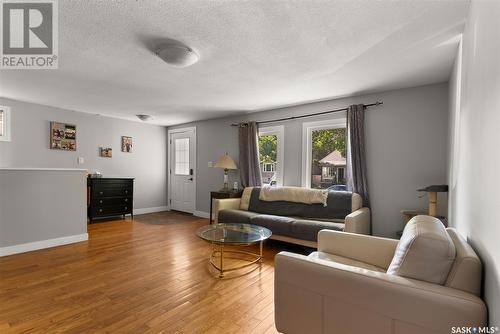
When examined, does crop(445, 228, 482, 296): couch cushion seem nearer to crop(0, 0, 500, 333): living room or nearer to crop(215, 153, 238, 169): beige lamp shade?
crop(0, 0, 500, 333): living room

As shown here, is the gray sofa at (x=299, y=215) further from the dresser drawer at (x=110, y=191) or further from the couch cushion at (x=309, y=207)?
the dresser drawer at (x=110, y=191)

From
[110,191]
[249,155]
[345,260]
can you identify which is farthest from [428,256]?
[110,191]

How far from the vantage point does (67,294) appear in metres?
2.19

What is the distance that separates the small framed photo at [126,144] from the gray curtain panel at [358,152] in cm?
484

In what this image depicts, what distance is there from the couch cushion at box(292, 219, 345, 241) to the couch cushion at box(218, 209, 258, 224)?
78 cm

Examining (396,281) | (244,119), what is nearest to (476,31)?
A: (396,281)

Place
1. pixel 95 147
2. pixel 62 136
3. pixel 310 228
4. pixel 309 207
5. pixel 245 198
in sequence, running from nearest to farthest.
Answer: pixel 310 228, pixel 309 207, pixel 245 198, pixel 62 136, pixel 95 147

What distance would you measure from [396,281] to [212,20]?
2015 millimetres

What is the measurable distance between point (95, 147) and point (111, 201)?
1.21 metres

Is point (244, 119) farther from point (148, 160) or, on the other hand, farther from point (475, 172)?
point (475, 172)

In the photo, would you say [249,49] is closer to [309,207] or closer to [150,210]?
[309,207]

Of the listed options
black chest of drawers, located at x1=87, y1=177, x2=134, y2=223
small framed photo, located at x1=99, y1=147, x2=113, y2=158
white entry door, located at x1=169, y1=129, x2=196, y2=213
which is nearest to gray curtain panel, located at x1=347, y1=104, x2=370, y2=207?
white entry door, located at x1=169, y1=129, x2=196, y2=213

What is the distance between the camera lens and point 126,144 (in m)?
5.80

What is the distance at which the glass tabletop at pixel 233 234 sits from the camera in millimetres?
2621
